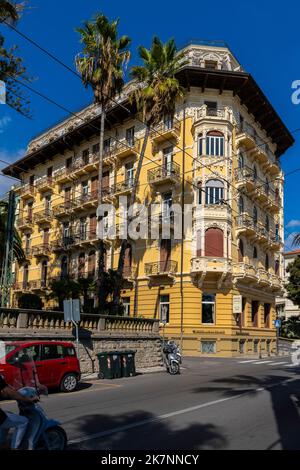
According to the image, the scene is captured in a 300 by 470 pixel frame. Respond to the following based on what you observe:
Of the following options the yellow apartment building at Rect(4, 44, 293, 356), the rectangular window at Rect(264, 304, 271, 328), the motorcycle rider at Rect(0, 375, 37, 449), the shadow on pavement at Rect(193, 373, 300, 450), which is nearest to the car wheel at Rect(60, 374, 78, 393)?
the shadow on pavement at Rect(193, 373, 300, 450)

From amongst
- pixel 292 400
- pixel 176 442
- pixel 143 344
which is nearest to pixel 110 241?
pixel 143 344

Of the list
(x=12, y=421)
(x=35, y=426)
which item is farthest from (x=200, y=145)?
(x=12, y=421)

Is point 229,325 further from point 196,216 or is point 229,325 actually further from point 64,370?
point 64,370

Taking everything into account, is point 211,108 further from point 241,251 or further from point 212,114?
point 241,251

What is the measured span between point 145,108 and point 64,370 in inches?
681

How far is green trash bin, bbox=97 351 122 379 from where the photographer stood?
17.6 metres

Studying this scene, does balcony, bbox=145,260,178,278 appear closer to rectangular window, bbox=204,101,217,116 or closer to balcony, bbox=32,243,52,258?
rectangular window, bbox=204,101,217,116

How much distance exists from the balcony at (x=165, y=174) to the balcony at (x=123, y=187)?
220 centimetres

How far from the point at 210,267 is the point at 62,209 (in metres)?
18.4

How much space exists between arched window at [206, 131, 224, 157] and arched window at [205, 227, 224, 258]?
228 inches

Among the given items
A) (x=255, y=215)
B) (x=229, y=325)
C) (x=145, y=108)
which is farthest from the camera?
(x=255, y=215)

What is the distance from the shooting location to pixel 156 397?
476 inches

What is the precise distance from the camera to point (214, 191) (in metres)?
33.0

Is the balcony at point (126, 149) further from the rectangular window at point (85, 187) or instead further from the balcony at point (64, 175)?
the balcony at point (64, 175)
